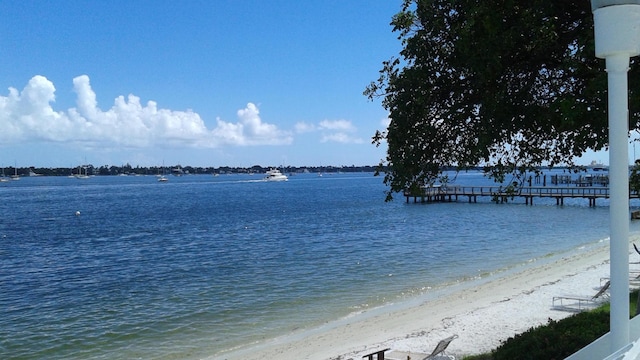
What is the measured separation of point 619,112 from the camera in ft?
13.7

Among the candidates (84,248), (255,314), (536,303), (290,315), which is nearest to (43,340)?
(255,314)

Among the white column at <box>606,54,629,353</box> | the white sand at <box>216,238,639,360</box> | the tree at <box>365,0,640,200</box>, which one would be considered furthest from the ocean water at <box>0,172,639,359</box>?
the white column at <box>606,54,629,353</box>

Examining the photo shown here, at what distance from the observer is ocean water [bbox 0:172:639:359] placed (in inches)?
701

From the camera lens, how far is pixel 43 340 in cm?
1764

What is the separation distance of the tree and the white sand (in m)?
4.75

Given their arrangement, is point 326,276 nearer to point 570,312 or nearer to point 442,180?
point 570,312

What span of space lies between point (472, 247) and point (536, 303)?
17963 mm

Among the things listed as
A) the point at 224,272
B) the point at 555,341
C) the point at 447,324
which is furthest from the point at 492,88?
the point at 224,272

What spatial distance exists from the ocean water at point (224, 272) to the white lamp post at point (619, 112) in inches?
502

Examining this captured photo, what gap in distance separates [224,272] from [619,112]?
25.9 meters

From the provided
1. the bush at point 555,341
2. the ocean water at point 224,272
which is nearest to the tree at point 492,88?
the bush at point 555,341

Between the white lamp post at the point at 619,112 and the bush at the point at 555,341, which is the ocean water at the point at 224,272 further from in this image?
the white lamp post at the point at 619,112

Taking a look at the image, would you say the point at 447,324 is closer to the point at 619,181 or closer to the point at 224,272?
the point at 619,181

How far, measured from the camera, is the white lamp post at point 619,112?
164 inches
